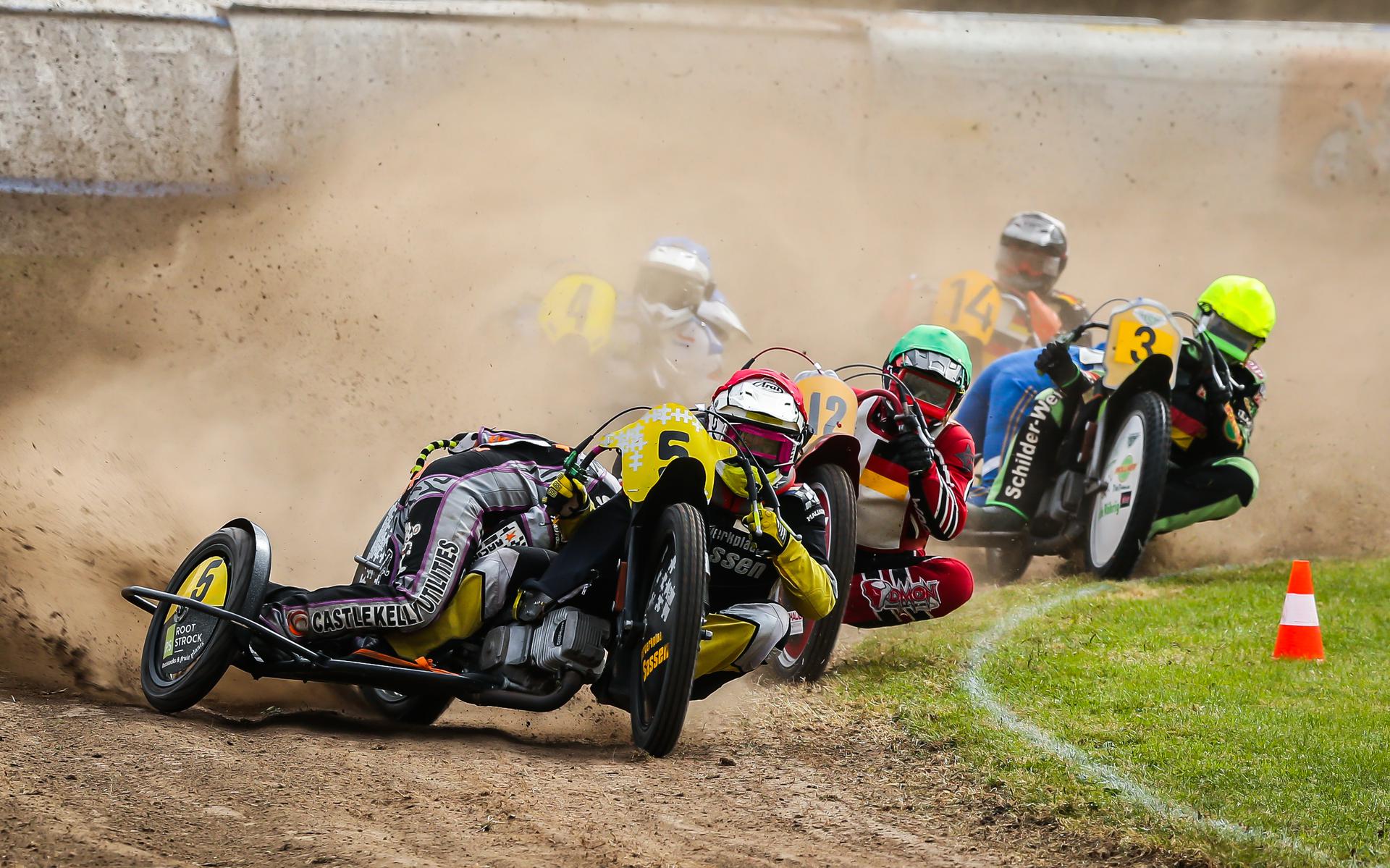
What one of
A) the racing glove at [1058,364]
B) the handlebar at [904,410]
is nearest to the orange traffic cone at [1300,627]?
the handlebar at [904,410]

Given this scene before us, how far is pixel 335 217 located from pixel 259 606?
11611 millimetres

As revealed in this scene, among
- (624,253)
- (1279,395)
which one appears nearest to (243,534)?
(624,253)

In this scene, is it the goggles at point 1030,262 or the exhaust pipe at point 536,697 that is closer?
the exhaust pipe at point 536,697

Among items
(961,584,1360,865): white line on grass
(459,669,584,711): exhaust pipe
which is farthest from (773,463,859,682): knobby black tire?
(459,669,584,711): exhaust pipe

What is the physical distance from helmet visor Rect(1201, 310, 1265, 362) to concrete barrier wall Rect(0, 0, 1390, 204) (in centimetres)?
987

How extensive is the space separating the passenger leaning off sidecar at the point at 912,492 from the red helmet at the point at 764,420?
158cm

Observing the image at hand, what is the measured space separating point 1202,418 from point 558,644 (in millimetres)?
6592

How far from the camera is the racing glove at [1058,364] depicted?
1141cm

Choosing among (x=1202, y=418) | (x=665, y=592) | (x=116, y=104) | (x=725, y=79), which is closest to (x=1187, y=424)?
(x=1202, y=418)

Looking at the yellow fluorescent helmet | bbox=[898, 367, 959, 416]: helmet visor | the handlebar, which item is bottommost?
the handlebar

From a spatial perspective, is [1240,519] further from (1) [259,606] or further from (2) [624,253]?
(1) [259,606]

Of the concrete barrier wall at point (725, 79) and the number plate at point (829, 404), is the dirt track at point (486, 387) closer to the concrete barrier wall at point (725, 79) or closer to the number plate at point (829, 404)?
the concrete barrier wall at point (725, 79)

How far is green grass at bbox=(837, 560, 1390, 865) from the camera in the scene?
18.3ft

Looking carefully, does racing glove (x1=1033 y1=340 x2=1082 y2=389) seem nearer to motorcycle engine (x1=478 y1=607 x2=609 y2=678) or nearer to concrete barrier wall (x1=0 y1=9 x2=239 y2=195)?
motorcycle engine (x1=478 y1=607 x2=609 y2=678)
